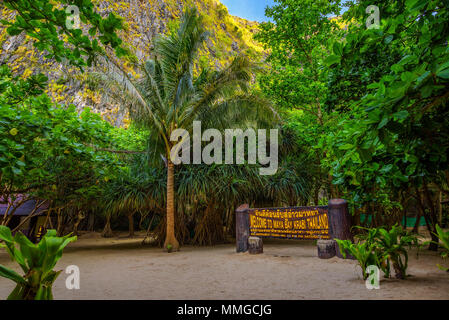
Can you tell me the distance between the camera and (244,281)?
4215mm

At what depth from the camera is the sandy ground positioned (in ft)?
10.7

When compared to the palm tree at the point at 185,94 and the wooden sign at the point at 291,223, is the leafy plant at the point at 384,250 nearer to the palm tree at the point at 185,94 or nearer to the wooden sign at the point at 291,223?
the wooden sign at the point at 291,223

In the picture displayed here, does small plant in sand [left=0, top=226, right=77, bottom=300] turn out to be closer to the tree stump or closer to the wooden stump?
the wooden stump

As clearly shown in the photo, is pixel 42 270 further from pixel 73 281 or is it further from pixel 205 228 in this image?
pixel 205 228

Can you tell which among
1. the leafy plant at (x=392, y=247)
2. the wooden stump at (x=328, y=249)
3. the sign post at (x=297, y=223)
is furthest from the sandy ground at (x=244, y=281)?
the sign post at (x=297, y=223)

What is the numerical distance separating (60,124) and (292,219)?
15.9 feet

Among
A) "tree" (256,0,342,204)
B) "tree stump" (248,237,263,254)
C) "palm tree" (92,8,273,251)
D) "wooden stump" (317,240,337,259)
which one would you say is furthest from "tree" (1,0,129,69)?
"tree" (256,0,342,204)

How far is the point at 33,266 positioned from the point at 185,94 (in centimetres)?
647

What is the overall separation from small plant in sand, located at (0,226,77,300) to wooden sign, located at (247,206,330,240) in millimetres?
4974

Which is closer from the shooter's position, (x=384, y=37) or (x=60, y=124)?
(x=384, y=37)

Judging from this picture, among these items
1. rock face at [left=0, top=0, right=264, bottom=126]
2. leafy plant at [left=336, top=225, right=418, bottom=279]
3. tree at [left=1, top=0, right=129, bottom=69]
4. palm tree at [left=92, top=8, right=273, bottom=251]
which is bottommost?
leafy plant at [left=336, top=225, right=418, bottom=279]

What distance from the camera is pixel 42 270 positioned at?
1741mm

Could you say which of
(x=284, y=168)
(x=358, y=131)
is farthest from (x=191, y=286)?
(x=284, y=168)
